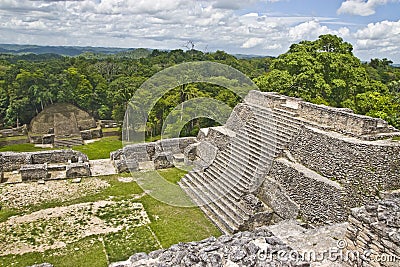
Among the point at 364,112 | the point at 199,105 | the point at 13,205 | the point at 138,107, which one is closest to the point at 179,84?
the point at 199,105

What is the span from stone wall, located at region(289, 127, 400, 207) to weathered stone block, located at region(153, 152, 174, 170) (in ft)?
25.3

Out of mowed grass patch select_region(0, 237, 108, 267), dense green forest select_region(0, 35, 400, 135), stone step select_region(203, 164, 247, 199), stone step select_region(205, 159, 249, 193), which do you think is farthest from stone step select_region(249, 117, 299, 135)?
mowed grass patch select_region(0, 237, 108, 267)

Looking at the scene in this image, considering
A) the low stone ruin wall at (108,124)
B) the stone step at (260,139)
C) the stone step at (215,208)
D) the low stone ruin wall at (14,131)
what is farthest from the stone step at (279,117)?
the low stone ruin wall at (14,131)

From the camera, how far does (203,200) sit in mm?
12172

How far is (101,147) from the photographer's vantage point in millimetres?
22094

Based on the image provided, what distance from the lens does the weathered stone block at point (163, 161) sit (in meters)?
16.0

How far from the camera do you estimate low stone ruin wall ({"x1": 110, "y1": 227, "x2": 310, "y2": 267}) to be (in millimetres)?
5141

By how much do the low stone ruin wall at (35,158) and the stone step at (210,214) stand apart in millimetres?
5981

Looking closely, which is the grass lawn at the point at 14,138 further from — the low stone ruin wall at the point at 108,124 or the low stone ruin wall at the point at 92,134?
the low stone ruin wall at the point at 108,124

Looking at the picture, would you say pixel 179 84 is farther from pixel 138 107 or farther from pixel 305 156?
pixel 305 156

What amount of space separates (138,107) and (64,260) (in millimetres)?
15407

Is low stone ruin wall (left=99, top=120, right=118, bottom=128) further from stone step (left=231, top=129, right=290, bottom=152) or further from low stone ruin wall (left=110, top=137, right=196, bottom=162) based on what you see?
stone step (left=231, top=129, right=290, bottom=152)

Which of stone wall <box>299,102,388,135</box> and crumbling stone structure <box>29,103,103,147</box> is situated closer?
stone wall <box>299,102,388,135</box>

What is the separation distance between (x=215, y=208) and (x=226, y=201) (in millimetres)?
466
